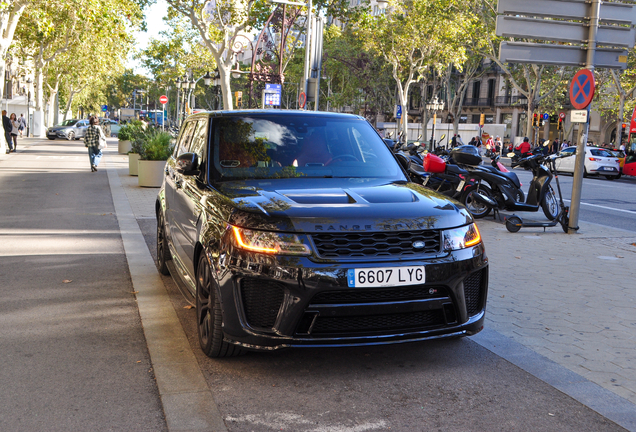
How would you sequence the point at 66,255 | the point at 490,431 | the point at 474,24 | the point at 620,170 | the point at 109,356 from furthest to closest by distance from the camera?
the point at 474,24 → the point at 620,170 → the point at 66,255 → the point at 109,356 → the point at 490,431

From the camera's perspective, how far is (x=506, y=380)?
421 centimetres

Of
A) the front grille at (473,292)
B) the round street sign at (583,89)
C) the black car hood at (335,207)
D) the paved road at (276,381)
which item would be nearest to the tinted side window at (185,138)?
the paved road at (276,381)

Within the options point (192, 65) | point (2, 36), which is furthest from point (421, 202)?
point (192, 65)

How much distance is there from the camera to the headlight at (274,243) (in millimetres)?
3852

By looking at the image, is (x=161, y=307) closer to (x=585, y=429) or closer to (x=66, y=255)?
(x=66, y=255)

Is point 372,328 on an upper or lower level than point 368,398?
upper

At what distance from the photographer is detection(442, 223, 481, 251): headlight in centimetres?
411

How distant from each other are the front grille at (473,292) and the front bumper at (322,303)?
0.12 meters

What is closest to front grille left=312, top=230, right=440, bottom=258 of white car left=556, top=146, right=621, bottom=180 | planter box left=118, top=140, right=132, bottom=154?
white car left=556, top=146, right=621, bottom=180

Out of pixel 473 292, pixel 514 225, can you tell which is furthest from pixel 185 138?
pixel 514 225

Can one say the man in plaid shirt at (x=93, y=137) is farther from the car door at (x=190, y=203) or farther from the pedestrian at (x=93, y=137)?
the car door at (x=190, y=203)

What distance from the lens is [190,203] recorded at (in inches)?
199

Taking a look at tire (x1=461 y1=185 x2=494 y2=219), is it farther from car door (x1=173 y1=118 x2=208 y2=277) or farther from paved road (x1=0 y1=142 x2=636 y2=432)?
car door (x1=173 y1=118 x2=208 y2=277)

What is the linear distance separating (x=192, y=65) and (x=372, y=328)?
5775 centimetres
